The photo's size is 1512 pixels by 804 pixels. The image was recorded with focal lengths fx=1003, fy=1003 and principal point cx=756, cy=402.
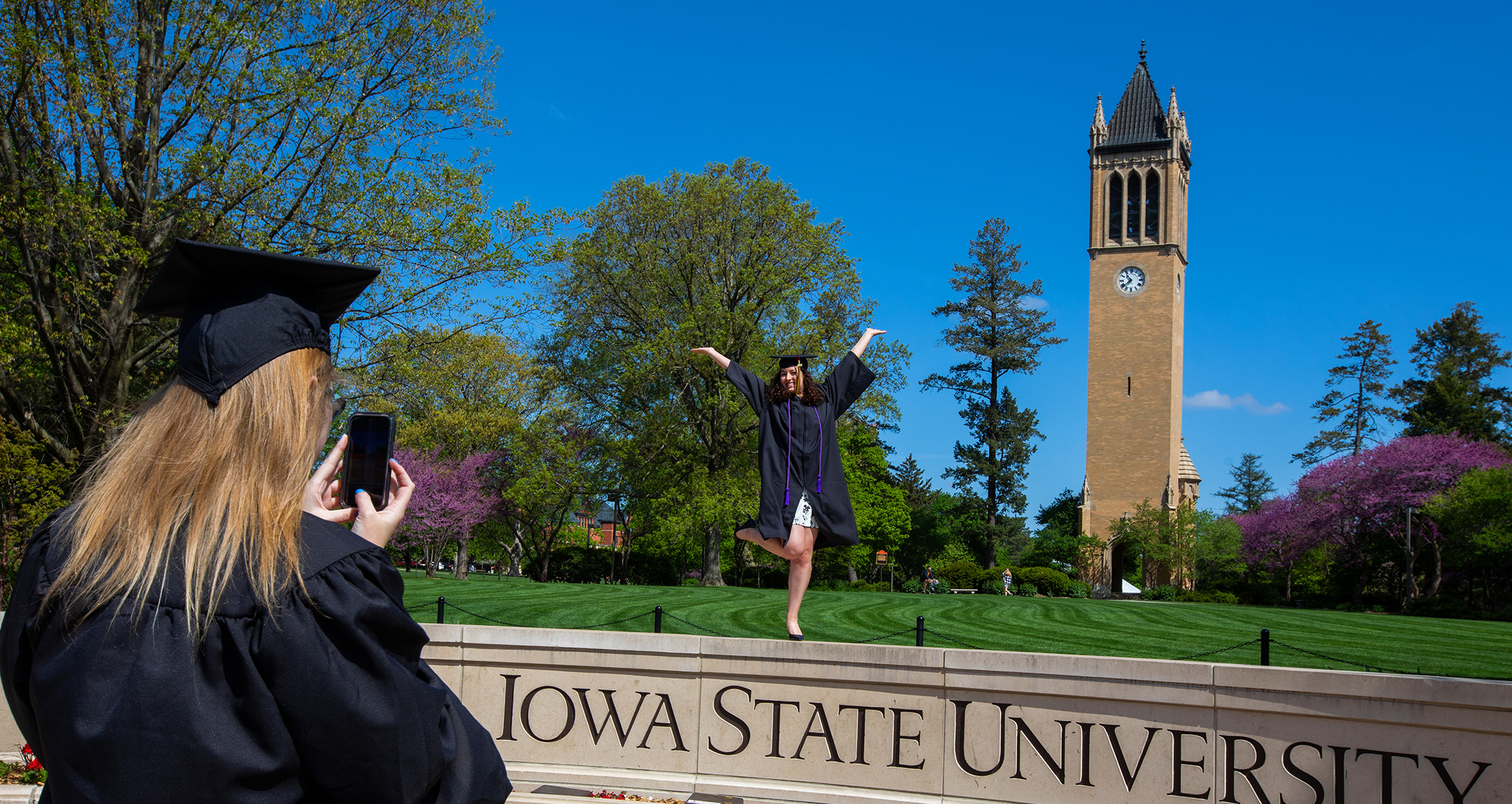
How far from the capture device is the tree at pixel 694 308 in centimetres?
2952

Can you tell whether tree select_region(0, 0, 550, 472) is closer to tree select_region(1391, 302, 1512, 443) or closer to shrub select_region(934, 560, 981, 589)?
shrub select_region(934, 560, 981, 589)

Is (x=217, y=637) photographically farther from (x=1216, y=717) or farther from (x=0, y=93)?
(x=0, y=93)

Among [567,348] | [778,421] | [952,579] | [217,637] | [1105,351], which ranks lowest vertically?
[952,579]

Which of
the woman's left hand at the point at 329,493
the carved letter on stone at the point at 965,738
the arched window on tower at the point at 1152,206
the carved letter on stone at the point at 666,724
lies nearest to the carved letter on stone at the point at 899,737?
the carved letter on stone at the point at 965,738

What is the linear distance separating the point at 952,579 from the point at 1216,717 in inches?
1390

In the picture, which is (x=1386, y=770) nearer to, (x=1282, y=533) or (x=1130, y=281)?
(x=1282, y=533)

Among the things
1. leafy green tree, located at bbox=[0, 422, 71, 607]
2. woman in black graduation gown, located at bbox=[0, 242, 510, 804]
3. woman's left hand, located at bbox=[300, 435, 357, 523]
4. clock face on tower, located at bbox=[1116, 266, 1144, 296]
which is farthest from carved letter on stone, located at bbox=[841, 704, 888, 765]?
clock face on tower, located at bbox=[1116, 266, 1144, 296]

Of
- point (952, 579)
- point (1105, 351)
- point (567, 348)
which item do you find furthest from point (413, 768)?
point (1105, 351)

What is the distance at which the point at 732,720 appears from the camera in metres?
6.34

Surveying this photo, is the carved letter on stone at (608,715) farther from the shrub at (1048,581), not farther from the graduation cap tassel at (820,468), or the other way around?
the shrub at (1048,581)

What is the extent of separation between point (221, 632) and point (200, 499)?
0.21 metres

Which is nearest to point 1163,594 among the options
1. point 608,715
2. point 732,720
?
point 732,720

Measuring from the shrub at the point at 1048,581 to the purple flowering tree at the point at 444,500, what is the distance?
20876 millimetres

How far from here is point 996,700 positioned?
19.5ft
